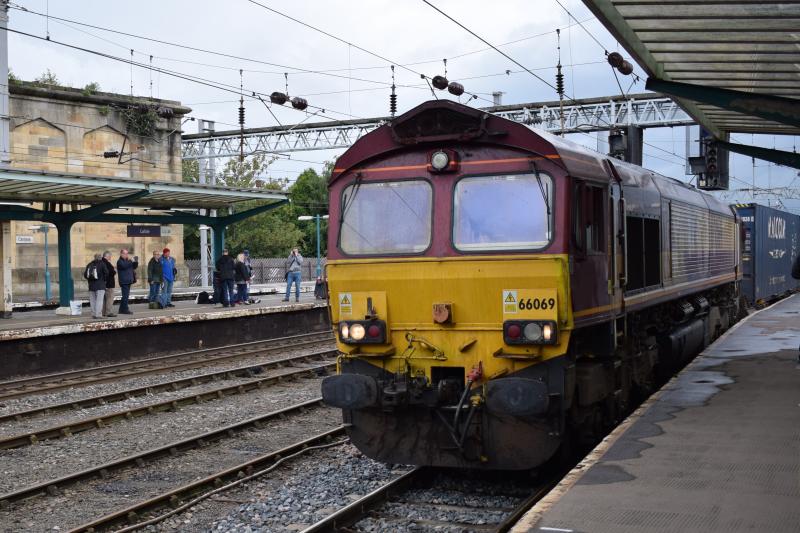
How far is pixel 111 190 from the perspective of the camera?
817 inches

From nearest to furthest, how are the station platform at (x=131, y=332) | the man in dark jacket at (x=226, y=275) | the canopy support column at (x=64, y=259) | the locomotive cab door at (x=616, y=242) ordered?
1. the locomotive cab door at (x=616, y=242)
2. the station platform at (x=131, y=332)
3. the canopy support column at (x=64, y=259)
4. the man in dark jacket at (x=226, y=275)

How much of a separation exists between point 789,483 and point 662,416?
2.86 m

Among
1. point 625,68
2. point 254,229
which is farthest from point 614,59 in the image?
point 254,229

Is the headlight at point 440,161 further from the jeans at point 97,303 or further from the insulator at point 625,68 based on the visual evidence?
the insulator at point 625,68

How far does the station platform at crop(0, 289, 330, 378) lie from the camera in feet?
57.3

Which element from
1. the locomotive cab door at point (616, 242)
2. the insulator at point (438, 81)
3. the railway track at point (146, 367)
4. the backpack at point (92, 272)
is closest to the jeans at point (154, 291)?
the railway track at point (146, 367)

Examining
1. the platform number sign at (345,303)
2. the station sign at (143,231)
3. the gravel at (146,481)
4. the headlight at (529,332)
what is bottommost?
the gravel at (146,481)

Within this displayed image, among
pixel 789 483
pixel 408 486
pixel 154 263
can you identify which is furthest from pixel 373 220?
pixel 154 263

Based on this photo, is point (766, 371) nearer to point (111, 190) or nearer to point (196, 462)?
point (196, 462)

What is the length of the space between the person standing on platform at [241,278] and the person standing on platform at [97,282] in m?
5.25

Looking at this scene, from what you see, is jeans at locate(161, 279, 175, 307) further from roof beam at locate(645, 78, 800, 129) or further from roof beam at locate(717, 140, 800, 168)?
roof beam at locate(645, 78, 800, 129)

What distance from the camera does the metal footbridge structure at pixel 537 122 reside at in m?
41.7

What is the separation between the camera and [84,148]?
4066cm

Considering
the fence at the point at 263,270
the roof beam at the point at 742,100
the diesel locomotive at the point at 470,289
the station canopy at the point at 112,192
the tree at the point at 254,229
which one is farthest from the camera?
the tree at the point at 254,229
